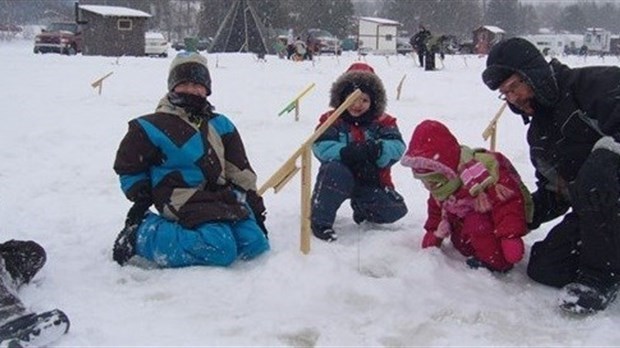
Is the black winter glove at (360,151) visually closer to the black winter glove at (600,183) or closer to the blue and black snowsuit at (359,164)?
the blue and black snowsuit at (359,164)

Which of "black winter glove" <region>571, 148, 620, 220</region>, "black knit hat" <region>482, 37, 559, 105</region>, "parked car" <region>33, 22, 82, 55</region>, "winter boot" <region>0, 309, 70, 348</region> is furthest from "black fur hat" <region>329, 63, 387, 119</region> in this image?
"parked car" <region>33, 22, 82, 55</region>

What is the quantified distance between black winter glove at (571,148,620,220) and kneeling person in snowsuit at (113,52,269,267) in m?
1.62

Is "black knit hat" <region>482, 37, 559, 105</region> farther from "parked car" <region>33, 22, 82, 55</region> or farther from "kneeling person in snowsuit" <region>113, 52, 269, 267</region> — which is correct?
"parked car" <region>33, 22, 82, 55</region>

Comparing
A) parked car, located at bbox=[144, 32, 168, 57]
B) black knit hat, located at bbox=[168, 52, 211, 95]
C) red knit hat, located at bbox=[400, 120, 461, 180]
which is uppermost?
parked car, located at bbox=[144, 32, 168, 57]

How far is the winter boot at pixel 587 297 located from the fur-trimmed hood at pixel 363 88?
5.27ft

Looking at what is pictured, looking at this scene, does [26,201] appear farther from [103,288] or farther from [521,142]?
[521,142]

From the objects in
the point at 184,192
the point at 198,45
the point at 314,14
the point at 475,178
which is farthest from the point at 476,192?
the point at 314,14

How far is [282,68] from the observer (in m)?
20.6

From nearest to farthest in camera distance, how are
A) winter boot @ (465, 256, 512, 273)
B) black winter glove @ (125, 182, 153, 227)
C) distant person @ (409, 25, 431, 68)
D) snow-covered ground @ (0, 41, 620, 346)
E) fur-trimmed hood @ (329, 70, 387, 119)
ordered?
snow-covered ground @ (0, 41, 620, 346)
winter boot @ (465, 256, 512, 273)
black winter glove @ (125, 182, 153, 227)
fur-trimmed hood @ (329, 70, 387, 119)
distant person @ (409, 25, 431, 68)

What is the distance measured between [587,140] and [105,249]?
2603 mm

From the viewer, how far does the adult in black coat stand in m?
2.99

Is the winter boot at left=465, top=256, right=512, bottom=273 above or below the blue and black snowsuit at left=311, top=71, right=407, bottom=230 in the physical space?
below

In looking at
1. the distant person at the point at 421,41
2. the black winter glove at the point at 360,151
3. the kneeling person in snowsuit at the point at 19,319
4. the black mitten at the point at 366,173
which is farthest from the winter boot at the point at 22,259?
the distant person at the point at 421,41

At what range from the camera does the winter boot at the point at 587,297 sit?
118 inches
